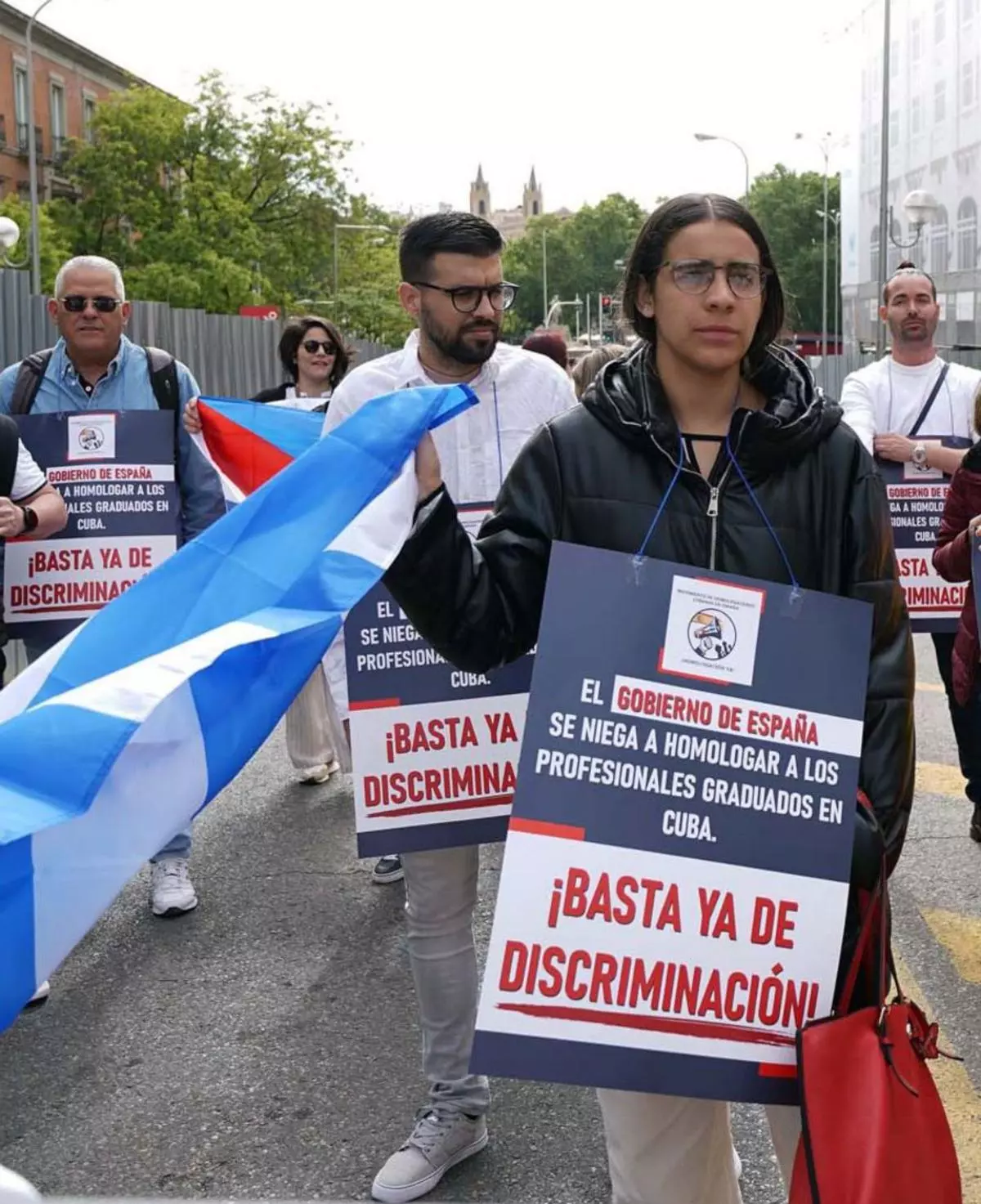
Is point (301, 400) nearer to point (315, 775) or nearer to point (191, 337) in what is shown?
point (315, 775)

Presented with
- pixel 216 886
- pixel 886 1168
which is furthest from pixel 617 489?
pixel 216 886

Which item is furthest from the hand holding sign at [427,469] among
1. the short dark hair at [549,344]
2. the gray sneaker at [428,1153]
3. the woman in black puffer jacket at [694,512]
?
the short dark hair at [549,344]

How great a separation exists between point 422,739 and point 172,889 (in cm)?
209

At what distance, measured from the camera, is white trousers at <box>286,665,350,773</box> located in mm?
7207

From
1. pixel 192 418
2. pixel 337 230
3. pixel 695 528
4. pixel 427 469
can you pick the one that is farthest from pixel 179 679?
pixel 337 230

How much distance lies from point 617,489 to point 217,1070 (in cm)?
232

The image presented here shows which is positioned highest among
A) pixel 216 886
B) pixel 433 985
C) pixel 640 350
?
pixel 640 350

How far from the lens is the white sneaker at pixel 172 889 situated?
5.46 m

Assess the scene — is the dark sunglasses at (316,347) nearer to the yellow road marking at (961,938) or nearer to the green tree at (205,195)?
the yellow road marking at (961,938)

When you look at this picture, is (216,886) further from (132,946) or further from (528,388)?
(528,388)

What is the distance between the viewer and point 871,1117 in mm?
2215

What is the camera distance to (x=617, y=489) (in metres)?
2.62

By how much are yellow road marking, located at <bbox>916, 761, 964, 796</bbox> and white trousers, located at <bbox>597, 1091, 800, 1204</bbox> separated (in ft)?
15.1

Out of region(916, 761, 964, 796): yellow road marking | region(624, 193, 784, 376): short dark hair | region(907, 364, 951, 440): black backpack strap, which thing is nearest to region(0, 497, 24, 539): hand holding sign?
region(624, 193, 784, 376): short dark hair
